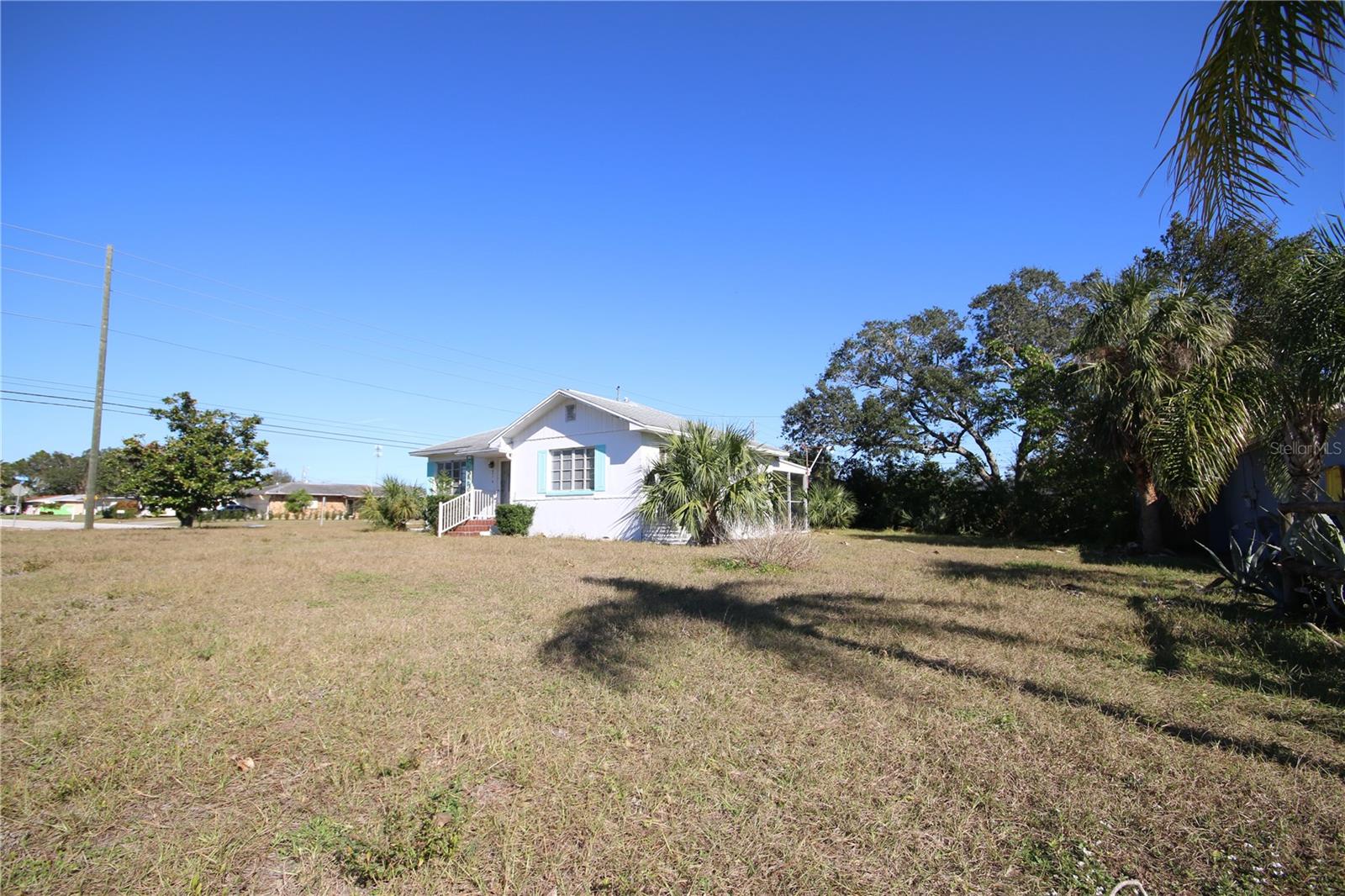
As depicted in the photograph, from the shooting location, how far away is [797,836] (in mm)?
2951

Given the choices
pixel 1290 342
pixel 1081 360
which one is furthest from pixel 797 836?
pixel 1081 360

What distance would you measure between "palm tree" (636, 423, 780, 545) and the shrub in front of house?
5267mm

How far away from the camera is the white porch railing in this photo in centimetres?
2278

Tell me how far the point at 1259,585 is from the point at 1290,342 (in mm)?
2753

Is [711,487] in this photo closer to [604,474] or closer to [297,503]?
[604,474]

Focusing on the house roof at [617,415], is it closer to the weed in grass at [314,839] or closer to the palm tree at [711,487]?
the palm tree at [711,487]

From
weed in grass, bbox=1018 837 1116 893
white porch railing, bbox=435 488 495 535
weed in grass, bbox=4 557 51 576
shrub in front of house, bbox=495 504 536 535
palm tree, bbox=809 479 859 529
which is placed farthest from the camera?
palm tree, bbox=809 479 859 529

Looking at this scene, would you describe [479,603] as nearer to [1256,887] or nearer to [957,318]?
[1256,887]

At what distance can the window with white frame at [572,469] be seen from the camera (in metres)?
20.6

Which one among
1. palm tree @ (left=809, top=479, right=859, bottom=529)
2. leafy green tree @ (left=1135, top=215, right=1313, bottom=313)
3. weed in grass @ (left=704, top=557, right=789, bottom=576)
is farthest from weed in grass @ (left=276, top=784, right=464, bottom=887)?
palm tree @ (left=809, top=479, right=859, bottom=529)

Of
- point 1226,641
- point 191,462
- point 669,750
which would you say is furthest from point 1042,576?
point 191,462

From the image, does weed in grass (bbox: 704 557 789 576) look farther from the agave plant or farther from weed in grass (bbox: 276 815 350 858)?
weed in grass (bbox: 276 815 350 858)

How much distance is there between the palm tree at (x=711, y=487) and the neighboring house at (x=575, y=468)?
97 centimetres

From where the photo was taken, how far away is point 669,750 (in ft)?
12.5
